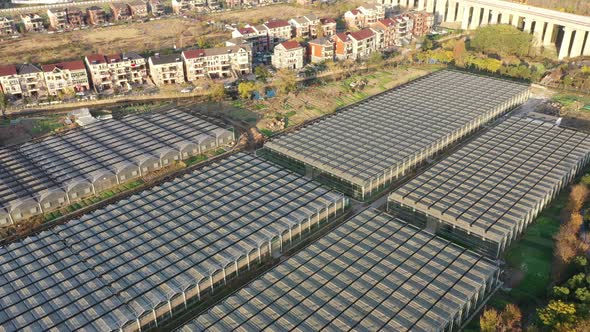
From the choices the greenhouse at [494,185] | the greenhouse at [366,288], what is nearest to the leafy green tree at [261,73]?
the greenhouse at [494,185]

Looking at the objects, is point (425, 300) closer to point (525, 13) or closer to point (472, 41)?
point (472, 41)

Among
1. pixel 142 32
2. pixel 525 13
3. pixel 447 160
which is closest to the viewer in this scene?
pixel 447 160

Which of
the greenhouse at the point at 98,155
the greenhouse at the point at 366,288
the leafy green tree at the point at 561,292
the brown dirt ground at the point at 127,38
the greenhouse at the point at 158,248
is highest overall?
the brown dirt ground at the point at 127,38

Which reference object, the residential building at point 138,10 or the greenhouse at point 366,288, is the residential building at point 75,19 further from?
the greenhouse at point 366,288

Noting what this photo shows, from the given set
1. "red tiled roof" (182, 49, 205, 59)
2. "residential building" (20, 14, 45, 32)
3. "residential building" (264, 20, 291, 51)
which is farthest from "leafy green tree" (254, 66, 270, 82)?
"residential building" (20, 14, 45, 32)

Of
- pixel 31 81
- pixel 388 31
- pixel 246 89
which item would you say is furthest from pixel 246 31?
pixel 31 81

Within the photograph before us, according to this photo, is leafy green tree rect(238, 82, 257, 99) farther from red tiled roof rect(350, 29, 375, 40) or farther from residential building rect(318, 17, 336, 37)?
residential building rect(318, 17, 336, 37)

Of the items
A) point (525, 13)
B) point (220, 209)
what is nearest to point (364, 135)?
point (220, 209)
